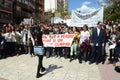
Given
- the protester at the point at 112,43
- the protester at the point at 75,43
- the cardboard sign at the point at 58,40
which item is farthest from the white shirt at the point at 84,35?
the protester at the point at 112,43

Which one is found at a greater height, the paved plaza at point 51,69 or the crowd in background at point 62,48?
the crowd in background at point 62,48

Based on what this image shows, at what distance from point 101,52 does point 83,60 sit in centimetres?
127

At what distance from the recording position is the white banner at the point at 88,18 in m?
14.7

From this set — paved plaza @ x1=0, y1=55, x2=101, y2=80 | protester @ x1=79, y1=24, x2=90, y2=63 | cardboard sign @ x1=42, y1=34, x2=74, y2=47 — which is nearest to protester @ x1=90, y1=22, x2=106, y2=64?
protester @ x1=79, y1=24, x2=90, y2=63

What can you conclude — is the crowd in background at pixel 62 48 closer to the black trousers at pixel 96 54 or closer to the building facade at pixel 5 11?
the black trousers at pixel 96 54

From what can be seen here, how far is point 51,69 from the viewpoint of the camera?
12156 mm

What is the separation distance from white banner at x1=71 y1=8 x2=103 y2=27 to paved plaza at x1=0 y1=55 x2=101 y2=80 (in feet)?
7.55

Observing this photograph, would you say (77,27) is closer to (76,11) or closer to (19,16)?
(76,11)

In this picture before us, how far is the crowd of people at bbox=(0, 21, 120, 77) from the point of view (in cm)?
1294

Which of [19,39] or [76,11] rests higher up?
[76,11]

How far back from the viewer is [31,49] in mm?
15773

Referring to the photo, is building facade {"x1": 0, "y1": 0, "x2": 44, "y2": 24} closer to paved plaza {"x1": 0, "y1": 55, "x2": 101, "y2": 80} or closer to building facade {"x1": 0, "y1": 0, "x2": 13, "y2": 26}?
building facade {"x1": 0, "y1": 0, "x2": 13, "y2": 26}

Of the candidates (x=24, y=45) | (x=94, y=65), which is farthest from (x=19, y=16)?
(x=94, y=65)

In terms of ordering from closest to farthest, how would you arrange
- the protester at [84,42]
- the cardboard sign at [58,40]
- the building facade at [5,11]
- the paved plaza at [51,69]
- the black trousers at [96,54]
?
1. the paved plaza at [51,69]
2. the black trousers at [96,54]
3. the protester at [84,42]
4. the cardboard sign at [58,40]
5. the building facade at [5,11]
